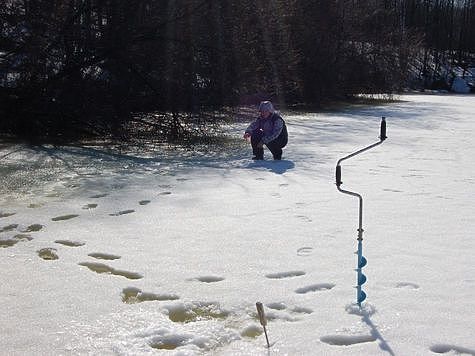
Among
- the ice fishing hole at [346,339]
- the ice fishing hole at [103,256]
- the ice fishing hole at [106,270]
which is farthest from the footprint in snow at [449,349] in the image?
the ice fishing hole at [103,256]

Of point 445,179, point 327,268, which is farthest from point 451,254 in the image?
point 445,179

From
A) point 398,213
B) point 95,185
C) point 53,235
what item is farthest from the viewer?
point 95,185

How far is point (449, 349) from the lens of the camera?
306 cm

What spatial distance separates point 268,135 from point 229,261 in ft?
17.8

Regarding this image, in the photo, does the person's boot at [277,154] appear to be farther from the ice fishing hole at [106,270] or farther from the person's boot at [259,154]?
the ice fishing hole at [106,270]

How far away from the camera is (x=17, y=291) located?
3.83 metres

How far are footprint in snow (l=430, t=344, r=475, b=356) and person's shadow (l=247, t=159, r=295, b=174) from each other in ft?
18.1

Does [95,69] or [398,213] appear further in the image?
[95,69]

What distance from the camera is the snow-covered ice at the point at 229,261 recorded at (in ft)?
10.6

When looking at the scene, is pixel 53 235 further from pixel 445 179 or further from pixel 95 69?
pixel 95 69

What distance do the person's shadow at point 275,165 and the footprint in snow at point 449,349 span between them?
18.1 ft

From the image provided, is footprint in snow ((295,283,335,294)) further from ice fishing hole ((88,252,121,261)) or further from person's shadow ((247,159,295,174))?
person's shadow ((247,159,295,174))

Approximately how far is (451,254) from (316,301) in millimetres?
1520

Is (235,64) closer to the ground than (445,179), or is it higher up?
higher up
